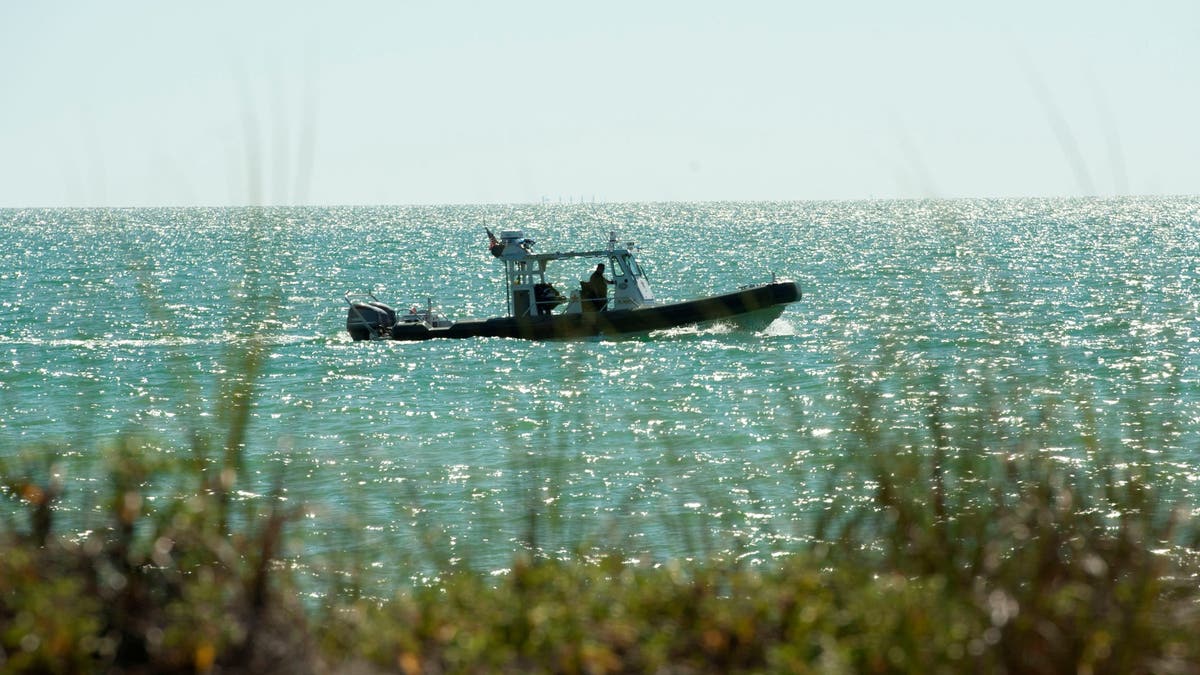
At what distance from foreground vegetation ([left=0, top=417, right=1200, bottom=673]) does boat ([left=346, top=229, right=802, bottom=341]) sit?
20.3 metres

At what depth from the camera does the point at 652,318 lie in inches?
999

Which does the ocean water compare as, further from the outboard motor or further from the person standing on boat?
the person standing on boat

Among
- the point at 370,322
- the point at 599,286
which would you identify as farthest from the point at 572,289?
the point at 370,322

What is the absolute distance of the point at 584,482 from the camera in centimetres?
1267

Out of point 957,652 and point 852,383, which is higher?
point 852,383

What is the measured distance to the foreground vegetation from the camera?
3008mm

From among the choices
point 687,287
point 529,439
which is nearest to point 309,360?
point 529,439

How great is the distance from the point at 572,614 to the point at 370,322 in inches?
1032

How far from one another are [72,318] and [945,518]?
121ft

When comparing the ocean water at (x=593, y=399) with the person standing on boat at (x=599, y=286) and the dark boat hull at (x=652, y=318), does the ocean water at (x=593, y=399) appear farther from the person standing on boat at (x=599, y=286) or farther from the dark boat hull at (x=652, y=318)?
the person standing on boat at (x=599, y=286)

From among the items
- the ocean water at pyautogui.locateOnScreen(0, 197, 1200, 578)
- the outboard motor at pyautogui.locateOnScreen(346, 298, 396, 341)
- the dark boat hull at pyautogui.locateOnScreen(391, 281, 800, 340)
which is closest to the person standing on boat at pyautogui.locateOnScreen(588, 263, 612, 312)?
the dark boat hull at pyautogui.locateOnScreen(391, 281, 800, 340)

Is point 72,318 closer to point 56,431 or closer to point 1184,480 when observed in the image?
point 56,431

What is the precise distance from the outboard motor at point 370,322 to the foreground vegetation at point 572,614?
2526 centimetres

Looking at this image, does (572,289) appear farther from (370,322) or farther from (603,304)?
(370,322)
